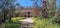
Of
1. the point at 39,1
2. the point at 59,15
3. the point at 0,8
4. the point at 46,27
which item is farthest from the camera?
the point at 39,1

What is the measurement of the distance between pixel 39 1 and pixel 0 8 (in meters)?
3.46

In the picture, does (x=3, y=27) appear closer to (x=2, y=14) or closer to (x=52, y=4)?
(x=2, y=14)

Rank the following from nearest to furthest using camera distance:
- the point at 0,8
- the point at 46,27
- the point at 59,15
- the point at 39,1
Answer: the point at 46,27
the point at 59,15
the point at 0,8
the point at 39,1

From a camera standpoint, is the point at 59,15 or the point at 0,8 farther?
the point at 0,8

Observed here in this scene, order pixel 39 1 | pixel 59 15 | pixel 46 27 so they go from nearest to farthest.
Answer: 1. pixel 46 27
2. pixel 59 15
3. pixel 39 1

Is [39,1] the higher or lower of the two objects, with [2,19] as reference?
higher

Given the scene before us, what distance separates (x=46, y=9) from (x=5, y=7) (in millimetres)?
3487

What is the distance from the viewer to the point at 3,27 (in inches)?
460

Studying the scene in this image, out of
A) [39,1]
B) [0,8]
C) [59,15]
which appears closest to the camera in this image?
[59,15]

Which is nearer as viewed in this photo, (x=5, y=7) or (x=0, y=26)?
(x=0, y=26)

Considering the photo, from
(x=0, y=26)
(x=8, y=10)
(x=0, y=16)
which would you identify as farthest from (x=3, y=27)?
(x=8, y=10)

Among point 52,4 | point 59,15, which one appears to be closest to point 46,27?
point 59,15

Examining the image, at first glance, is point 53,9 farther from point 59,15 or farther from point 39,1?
point 39,1

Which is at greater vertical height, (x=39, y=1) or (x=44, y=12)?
(x=39, y=1)
